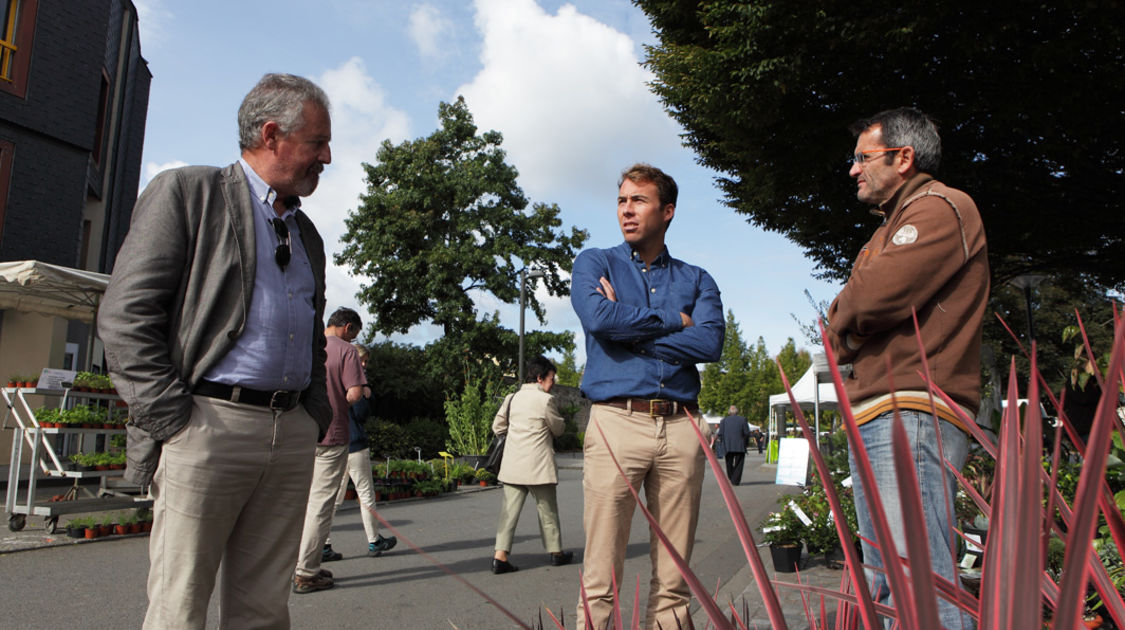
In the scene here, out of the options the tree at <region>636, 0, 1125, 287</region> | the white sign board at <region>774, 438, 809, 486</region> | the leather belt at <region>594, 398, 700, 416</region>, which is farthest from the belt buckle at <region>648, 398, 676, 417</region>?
the white sign board at <region>774, 438, 809, 486</region>

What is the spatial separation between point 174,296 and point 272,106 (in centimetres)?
71

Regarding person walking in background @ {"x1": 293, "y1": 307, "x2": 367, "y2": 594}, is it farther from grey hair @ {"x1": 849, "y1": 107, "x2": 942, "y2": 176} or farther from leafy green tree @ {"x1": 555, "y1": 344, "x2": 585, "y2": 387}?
leafy green tree @ {"x1": 555, "y1": 344, "x2": 585, "y2": 387}

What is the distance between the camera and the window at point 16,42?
583 inches

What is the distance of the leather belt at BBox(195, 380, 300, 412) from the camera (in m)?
2.43

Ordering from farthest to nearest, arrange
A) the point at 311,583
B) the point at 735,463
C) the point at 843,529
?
1. the point at 735,463
2. the point at 311,583
3. the point at 843,529

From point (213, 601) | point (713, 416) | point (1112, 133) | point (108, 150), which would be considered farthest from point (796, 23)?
point (713, 416)

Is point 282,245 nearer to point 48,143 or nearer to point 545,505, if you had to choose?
point 545,505

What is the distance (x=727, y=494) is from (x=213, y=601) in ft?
18.2

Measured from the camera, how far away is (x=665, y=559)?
2973mm

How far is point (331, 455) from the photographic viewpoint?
6398 mm

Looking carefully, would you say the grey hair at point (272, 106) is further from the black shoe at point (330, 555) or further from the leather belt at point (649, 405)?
the black shoe at point (330, 555)

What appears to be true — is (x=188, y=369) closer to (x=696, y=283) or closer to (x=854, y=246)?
(x=696, y=283)

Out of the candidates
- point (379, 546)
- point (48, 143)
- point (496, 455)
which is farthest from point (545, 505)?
point (48, 143)

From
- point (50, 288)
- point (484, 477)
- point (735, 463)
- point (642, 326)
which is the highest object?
point (50, 288)
